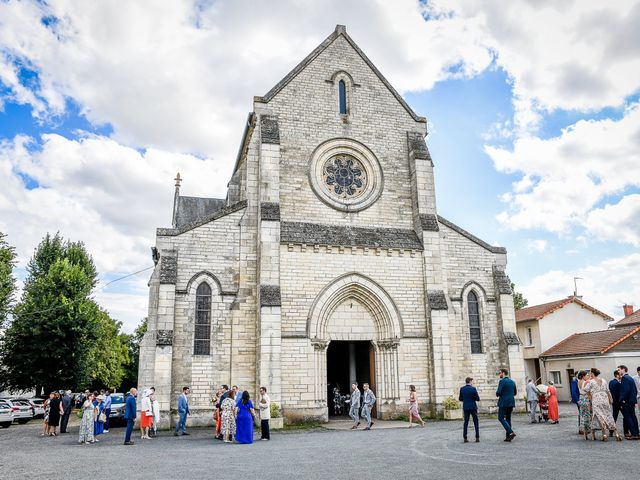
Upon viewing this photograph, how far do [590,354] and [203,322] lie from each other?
2267 centimetres

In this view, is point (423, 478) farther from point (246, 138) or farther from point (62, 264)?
point (62, 264)

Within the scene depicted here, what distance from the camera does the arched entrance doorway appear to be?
18875mm

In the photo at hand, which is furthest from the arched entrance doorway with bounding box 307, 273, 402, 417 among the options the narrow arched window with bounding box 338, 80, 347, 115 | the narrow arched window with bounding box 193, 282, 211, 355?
Answer: the narrow arched window with bounding box 338, 80, 347, 115

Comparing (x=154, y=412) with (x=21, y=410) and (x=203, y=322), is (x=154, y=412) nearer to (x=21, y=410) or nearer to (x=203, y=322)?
(x=203, y=322)

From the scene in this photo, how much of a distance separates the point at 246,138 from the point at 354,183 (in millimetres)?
6247

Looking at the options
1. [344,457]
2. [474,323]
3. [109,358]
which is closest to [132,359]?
[109,358]

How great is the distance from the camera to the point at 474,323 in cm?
2138

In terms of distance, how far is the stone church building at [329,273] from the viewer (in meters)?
18.2

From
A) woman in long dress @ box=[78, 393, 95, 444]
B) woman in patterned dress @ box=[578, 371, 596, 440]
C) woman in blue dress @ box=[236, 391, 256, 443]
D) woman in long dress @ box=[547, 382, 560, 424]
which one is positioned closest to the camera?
woman in patterned dress @ box=[578, 371, 596, 440]

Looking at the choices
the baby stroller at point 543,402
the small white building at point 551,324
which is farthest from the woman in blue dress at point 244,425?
the small white building at point 551,324

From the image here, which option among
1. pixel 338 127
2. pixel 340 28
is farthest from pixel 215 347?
pixel 340 28

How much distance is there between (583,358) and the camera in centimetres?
2969

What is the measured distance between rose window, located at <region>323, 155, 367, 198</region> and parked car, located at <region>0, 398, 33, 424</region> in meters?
18.4

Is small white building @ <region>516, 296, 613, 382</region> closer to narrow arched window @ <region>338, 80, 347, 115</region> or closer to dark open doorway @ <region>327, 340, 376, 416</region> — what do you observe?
dark open doorway @ <region>327, 340, 376, 416</region>
